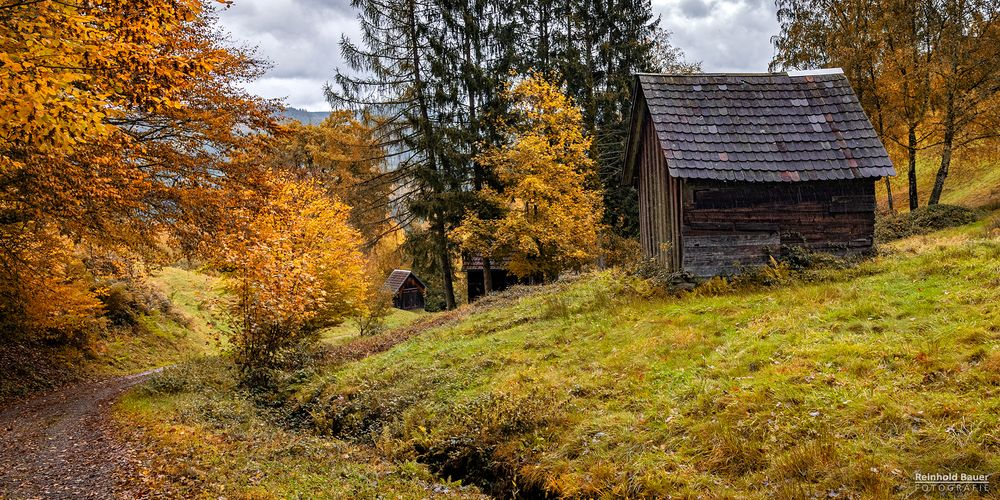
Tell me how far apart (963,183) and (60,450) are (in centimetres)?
4155

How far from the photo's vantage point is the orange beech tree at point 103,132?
5379mm

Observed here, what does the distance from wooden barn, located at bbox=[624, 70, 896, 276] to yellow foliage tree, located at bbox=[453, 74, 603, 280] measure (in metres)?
9.16

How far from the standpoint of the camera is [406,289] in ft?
184

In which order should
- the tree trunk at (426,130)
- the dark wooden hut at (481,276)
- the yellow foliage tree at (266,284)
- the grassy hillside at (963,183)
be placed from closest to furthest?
the yellow foliage tree at (266,284) → the grassy hillside at (963,183) → the tree trunk at (426,130) → the dark wooden hut at (481,276)

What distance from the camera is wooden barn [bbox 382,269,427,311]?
54.9 metres

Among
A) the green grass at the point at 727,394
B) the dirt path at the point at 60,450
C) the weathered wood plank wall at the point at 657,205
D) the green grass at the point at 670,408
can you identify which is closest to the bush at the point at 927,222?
the green grass at the point at 727,394

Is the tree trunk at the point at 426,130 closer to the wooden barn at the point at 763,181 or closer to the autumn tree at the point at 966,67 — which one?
the wooden barn at the point at 763,181

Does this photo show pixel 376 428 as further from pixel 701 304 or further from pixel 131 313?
pixel 131 313

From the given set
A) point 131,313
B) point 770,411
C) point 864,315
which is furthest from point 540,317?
point 131,313

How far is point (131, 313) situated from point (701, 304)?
23.7 meters

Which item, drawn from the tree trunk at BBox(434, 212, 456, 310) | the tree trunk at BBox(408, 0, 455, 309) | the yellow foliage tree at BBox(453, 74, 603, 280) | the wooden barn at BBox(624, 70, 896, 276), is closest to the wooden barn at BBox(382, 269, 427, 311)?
the tree trunk at BBox(434, 212, 456, 310)

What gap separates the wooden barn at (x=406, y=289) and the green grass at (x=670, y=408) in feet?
139

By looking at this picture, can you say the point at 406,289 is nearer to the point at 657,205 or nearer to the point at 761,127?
the point at 657,205

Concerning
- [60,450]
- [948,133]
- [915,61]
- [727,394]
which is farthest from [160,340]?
[915,61]
